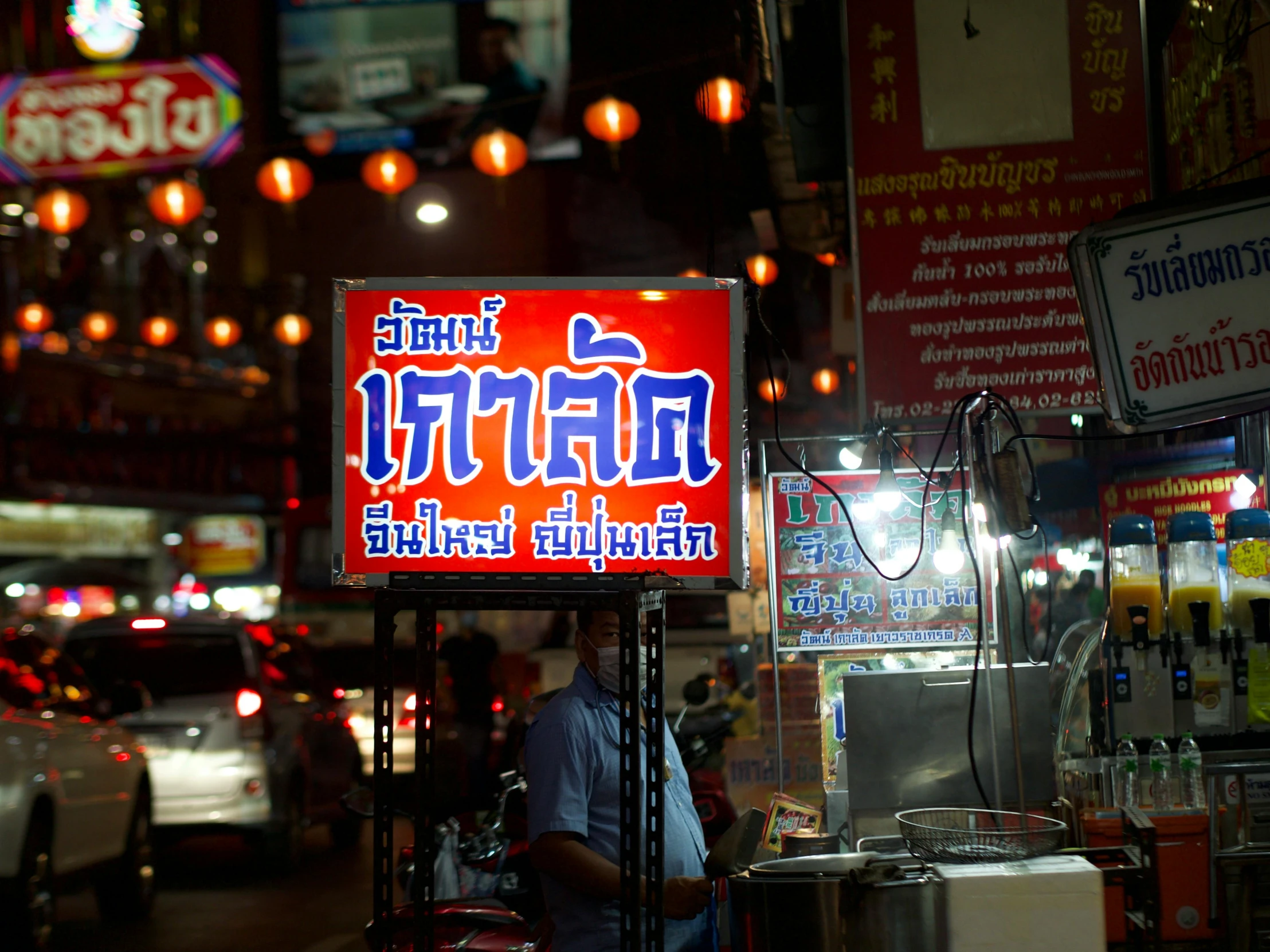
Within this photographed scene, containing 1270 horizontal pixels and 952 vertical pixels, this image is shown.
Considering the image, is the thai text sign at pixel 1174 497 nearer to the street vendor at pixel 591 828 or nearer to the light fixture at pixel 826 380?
the street vendor at pixel 591 828

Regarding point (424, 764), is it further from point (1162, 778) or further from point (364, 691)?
point (364, 691)

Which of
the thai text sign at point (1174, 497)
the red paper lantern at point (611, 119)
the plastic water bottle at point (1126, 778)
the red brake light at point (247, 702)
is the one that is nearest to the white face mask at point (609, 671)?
the plastic water bottle at point (1126, 778)

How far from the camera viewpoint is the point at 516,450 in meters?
3.41

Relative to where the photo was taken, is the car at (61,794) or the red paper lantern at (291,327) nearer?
the car at (61,794)

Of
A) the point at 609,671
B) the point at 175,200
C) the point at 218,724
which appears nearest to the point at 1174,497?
the point at 609,671

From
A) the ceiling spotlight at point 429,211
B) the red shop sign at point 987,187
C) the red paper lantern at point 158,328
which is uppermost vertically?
the red paper lantern at point 158,328

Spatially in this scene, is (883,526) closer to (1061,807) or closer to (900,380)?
(900,380)

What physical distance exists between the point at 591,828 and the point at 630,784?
0.67 m

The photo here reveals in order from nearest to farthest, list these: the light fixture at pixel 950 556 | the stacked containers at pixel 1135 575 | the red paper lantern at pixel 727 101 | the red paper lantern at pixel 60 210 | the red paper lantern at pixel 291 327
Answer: the stacked containers at pixel 1135 575
the light fixture at pixel 950 556
the red paper lantern at pixel 727 101
the red paper lantern at pixel 60 210
the red paper lantern at pixel 291 327

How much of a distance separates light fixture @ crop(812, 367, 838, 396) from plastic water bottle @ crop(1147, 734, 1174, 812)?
1000 centimetres

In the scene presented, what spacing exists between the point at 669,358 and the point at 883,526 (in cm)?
262

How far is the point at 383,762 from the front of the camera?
339 centimetres

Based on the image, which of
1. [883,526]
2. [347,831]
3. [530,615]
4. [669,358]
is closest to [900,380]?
[883,526]

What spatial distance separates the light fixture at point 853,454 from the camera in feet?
19.1
